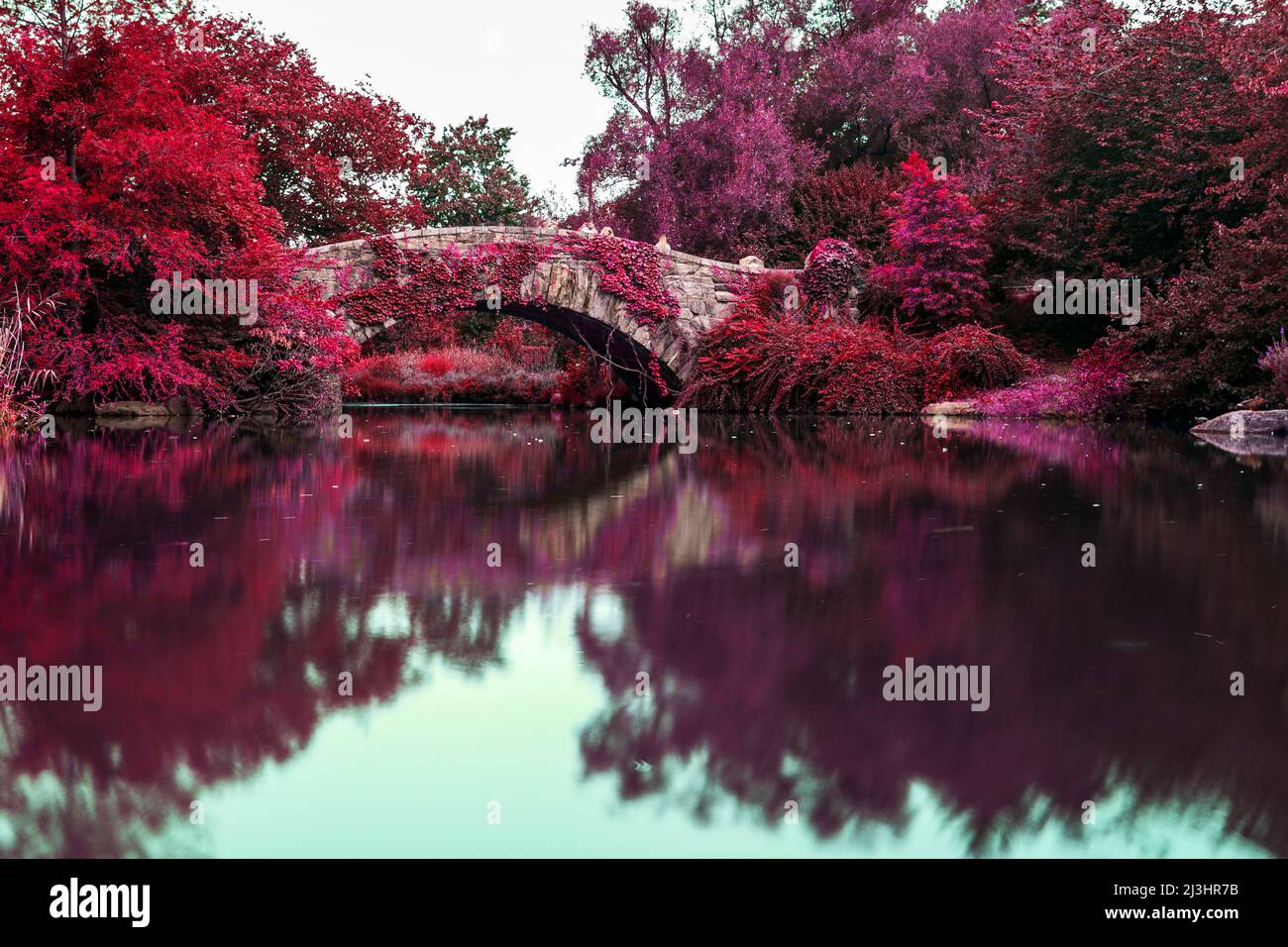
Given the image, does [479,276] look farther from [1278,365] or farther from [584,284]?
[1278,365]

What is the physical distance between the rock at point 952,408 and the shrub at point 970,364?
60 cm

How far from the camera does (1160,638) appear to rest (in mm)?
3162

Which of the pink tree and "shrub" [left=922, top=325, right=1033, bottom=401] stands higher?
the pink tree

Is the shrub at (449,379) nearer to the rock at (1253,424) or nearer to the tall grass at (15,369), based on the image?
the tall grass at (15,369)

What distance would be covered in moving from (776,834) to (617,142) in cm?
2985

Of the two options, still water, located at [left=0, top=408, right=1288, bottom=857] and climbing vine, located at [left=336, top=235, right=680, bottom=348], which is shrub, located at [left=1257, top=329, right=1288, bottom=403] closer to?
still water, located at [left=0, top=408, right=1288, bottom=857]

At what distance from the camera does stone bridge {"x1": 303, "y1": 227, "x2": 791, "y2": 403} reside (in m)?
19.2

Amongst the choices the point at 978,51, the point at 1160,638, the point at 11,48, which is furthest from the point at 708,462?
the point at 978,51

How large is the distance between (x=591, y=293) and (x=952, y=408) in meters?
6.92

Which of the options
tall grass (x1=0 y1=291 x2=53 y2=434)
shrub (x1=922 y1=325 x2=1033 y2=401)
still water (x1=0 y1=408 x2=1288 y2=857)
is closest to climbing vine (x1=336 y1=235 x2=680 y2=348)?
tall grass (x1=0 y1=291 x2=53 y2=434)

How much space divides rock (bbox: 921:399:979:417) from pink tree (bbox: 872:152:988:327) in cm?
264

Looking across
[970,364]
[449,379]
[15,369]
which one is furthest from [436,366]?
[15,369]

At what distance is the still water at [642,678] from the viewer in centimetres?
190
